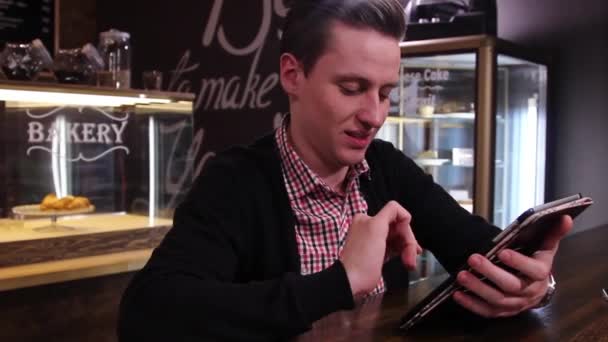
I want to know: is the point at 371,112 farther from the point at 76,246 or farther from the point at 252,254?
the point at 76,246

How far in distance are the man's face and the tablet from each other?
0.95 feet

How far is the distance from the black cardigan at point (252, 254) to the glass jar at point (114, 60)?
4.88 ft

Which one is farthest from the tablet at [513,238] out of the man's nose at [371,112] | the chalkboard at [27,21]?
the chalkboard at [27,21]

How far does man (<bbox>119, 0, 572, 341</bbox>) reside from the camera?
2.91 ft

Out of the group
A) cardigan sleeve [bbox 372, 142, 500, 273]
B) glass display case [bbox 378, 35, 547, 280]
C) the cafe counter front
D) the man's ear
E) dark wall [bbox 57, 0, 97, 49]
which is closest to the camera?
the man's ear

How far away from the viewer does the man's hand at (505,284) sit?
0.90 meters

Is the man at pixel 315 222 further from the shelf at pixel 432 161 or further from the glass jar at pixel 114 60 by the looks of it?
the shelf at pixel 432 161

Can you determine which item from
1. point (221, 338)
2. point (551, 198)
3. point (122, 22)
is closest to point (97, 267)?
point (221, 338)

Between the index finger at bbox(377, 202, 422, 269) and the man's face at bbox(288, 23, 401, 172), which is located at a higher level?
the man's face at bbox(288, 23, 401, 172)

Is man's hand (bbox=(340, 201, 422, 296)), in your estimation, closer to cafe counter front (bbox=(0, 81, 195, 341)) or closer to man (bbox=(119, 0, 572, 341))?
man (bbox=(119, 0, 572, 341))

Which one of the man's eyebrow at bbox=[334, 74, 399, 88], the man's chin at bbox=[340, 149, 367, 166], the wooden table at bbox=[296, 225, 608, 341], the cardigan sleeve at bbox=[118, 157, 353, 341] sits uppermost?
the man's eyebrow at bbox=[334, 74, 399, 88]

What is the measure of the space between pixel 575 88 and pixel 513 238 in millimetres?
2512

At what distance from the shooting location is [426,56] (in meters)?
3.03

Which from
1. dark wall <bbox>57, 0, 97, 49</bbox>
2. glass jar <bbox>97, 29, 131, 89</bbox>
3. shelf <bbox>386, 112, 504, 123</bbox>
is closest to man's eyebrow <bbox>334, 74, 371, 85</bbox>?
glass jar <bbox>97, 29, 131, 89</bbox>
